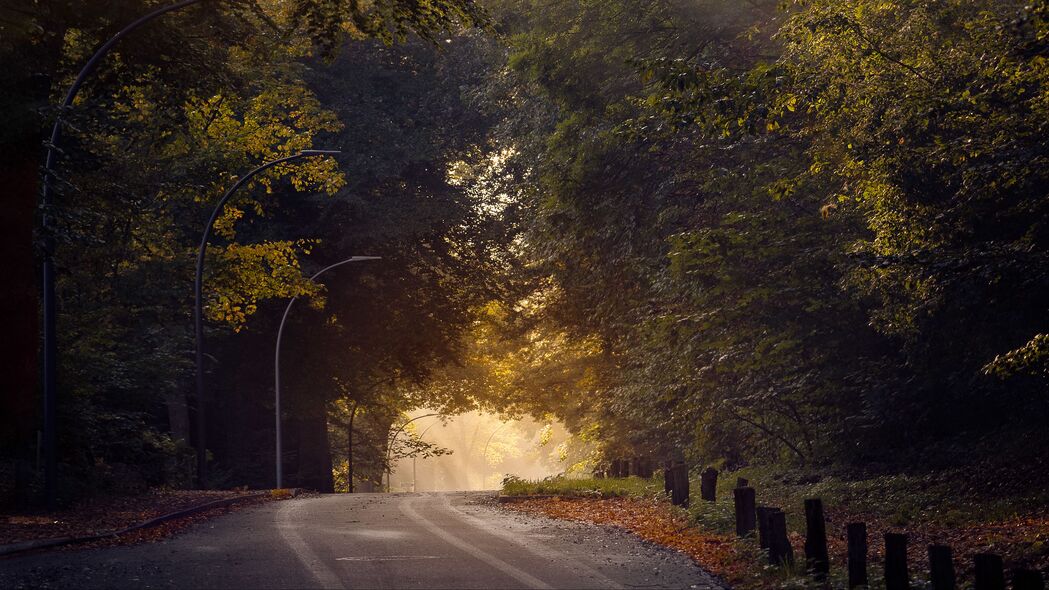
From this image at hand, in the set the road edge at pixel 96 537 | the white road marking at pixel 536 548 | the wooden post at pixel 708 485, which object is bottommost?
the white road marking at pixel 536 548

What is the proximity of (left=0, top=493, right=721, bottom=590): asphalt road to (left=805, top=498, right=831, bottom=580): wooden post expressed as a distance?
94 centimetres

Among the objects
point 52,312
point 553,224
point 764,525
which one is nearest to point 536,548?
point 764,525

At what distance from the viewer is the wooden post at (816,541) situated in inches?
434

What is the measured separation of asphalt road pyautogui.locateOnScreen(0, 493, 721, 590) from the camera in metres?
10.9

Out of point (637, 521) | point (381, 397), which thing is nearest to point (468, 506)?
point (637, 521)

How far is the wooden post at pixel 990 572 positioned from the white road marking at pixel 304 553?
5.21 m

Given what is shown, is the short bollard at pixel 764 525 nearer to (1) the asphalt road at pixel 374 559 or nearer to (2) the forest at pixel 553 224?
(1) the asphalt road at pixel 374 559

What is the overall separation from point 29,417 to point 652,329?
506 inches

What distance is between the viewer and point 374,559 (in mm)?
12562

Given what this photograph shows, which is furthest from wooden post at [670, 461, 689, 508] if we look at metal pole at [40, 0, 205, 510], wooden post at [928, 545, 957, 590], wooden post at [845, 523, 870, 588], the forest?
wooden post at [928, 545, 957, 590]

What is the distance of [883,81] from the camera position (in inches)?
673

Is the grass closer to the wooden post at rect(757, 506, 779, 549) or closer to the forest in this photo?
the forest

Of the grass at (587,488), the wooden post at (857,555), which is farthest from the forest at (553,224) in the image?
the wooden post at (857,555)

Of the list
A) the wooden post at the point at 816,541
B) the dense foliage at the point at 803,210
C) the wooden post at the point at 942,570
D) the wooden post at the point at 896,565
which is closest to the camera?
the wooden post at the point at 942,570
